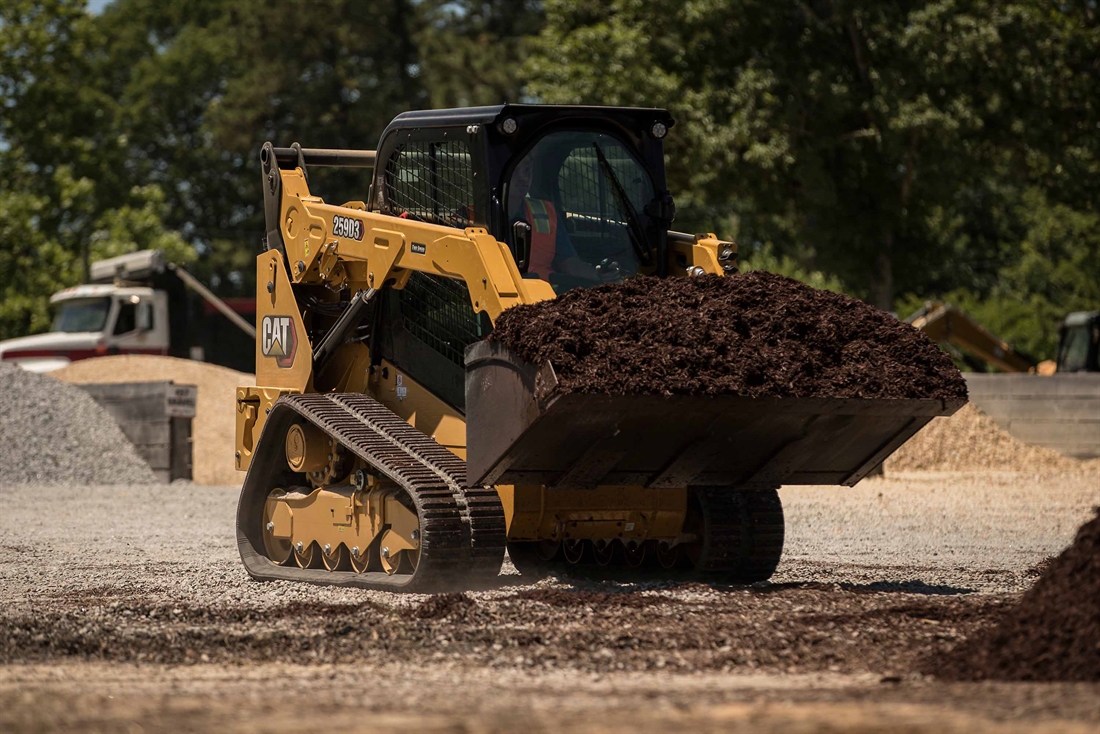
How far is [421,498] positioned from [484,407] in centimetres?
74

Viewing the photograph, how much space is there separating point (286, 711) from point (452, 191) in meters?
4.81

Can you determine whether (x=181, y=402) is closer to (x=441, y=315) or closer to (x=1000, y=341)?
(x=441, y=315)

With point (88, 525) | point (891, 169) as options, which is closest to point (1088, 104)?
point (891, 169)

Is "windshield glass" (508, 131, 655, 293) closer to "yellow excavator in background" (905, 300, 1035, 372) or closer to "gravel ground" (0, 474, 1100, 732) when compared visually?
"gravel ground" (0, 474, 1100, 732)

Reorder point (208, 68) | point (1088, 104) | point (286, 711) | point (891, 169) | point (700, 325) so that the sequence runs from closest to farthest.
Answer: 1. point (286, 711)
2. point (700, 325)
3. point (1088, 104)
4. point (891, 169)
5. point (208, 68)

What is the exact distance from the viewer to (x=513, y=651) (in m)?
6.38

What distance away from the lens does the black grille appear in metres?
8.72

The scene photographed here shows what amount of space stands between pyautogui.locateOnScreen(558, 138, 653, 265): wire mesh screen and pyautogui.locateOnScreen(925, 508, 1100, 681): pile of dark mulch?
3635 mm

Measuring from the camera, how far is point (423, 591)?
8.27m

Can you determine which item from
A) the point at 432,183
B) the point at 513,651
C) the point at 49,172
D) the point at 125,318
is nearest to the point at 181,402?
the point at 125,318

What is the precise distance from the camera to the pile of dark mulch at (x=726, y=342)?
24.1ft

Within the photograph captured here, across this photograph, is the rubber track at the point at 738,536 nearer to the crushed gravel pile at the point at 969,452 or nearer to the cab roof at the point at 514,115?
the cab roof at the point at 514,115

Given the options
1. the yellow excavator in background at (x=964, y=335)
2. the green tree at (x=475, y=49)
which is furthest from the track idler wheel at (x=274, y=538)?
the green tree at (x=475, y=49)

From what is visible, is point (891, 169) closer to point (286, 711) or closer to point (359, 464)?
point (359, 464)
